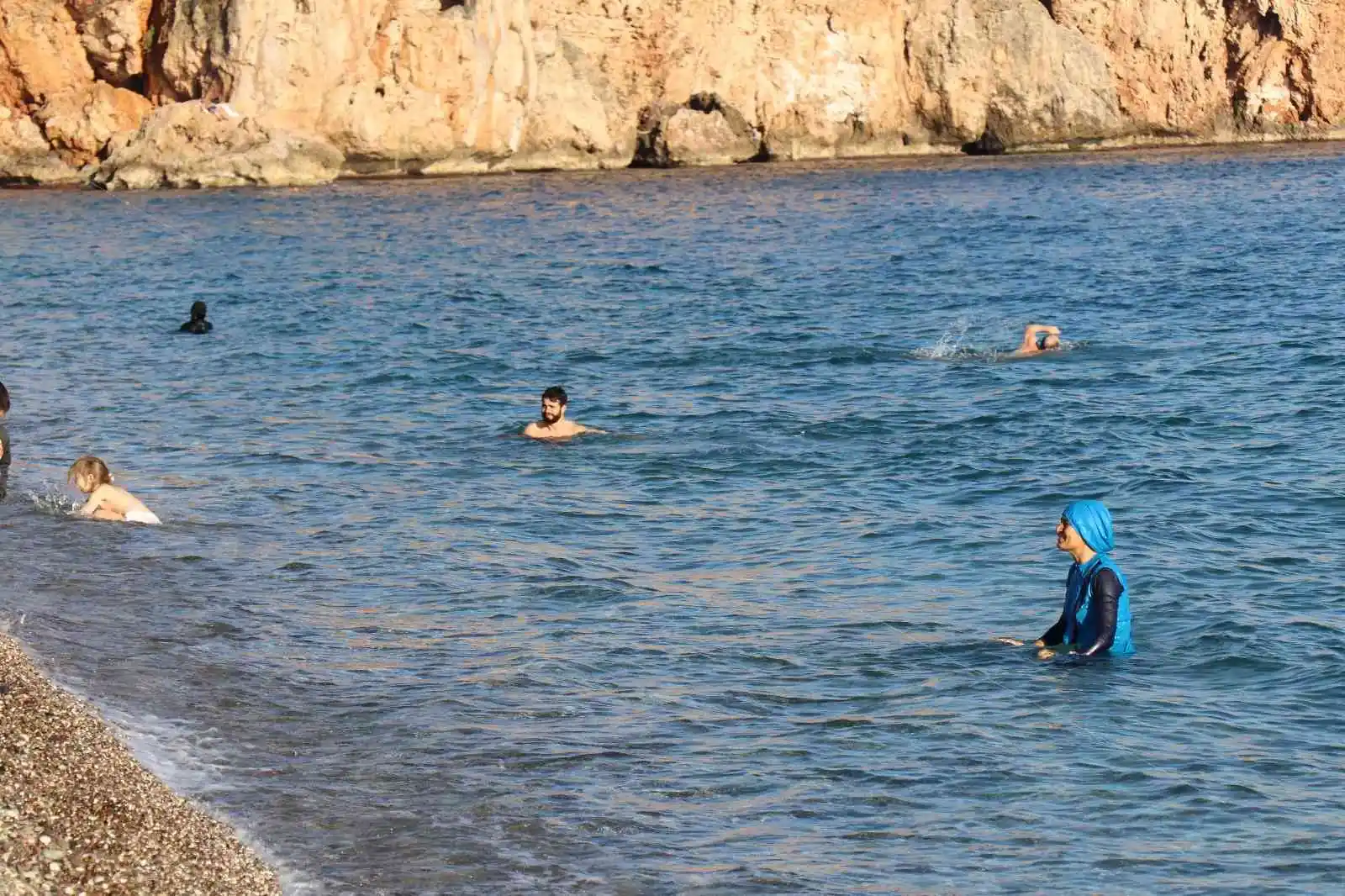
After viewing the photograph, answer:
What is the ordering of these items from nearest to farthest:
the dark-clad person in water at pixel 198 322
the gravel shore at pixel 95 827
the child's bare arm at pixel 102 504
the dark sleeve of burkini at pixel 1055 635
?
the gravel shore at pixel 95 827 < the dark sleeve of burkini at pixel 1055 635 < the child's bare arm at pixel 102 504 < the dark-clad person in water at pixel 198 322

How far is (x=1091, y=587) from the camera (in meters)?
10.0

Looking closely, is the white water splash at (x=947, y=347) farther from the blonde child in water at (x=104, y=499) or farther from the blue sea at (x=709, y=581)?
the blonde child in water at (x=104, y=499)

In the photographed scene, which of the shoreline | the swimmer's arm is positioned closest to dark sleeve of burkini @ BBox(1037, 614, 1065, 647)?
the swimmer's arm

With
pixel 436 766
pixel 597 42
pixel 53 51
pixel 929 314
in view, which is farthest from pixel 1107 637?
pixel 597 42

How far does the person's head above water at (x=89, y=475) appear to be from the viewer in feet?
48.1

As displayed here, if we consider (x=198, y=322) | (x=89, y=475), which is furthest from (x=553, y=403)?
(x=198, y=322)

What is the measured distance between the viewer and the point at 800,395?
21.4 meters

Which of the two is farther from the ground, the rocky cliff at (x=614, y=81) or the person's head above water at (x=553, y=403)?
the rocky cliff at (x=614, y=81)

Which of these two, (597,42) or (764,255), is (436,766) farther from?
(597,42)

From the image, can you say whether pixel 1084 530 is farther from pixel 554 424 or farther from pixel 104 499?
pixel 554 424

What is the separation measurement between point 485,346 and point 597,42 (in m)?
53.2

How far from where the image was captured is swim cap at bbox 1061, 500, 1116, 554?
9.93m

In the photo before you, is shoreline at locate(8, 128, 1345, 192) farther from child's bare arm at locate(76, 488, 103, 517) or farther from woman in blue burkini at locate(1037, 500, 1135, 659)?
woman in blue burkini at locate(1037, 500, 1135, 659)

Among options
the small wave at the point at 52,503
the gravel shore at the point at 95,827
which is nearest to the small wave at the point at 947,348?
the small wave at the point at 52,503
